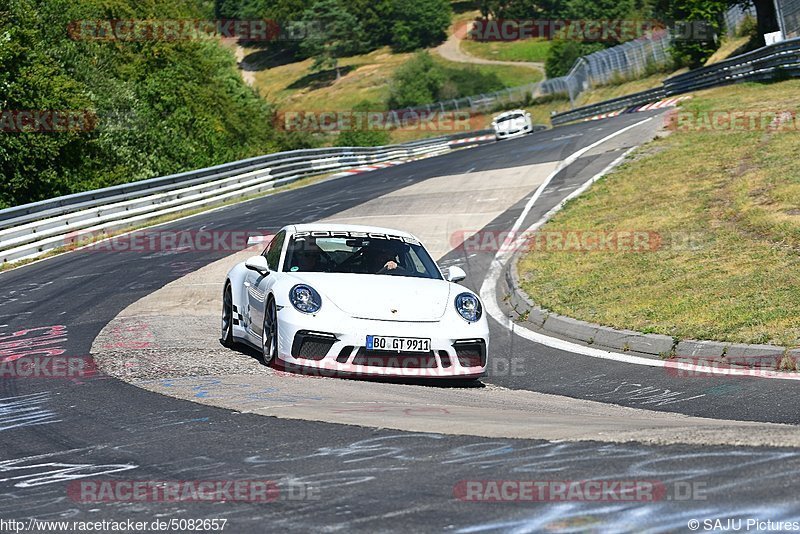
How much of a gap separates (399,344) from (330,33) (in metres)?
126

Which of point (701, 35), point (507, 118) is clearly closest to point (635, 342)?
point (507, 118)

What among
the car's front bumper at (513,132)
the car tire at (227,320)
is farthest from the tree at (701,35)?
the car tire at (227,320)

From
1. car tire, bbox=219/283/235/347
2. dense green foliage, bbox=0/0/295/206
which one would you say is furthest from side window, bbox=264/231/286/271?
dense green foliage, bbox=0/0/295/206

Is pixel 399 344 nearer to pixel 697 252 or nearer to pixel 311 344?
pixel 311 344

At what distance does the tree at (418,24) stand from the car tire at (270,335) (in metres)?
128

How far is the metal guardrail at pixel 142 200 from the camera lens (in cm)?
2195

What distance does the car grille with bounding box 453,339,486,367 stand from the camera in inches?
363

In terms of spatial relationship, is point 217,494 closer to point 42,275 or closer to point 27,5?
point 42,275

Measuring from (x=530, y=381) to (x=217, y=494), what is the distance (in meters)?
5.36

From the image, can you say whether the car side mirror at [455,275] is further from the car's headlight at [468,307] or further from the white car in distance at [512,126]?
the white car in distance at [512,126]

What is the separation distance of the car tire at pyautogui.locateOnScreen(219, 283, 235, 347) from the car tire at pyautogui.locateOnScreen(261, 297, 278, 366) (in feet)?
4.50

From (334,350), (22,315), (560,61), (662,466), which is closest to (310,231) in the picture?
(334,350)

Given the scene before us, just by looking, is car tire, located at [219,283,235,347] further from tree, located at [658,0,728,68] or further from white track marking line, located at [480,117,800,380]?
tree, located at [658,0,728,68]

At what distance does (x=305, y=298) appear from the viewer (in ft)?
30.1
